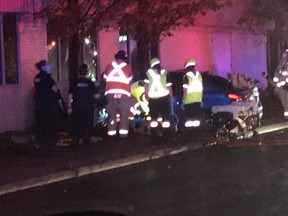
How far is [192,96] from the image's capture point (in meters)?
18.2

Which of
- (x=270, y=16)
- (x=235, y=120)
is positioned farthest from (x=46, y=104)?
(x=270, y=16)

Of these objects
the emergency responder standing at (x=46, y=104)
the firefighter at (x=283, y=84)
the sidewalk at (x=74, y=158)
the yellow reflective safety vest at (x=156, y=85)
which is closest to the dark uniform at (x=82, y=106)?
the sidewalk at (x=74, y=158)

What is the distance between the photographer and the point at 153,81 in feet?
59.0

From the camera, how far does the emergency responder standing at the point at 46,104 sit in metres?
17.2

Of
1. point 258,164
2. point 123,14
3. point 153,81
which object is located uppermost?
point 123,14

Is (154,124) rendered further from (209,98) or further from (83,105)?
(209,98)

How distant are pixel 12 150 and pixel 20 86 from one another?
3.62 m

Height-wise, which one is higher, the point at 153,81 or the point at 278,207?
the point at 153,81

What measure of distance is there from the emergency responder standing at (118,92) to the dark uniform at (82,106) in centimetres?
92

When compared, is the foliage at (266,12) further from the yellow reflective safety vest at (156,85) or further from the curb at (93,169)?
the curb at (93,169)

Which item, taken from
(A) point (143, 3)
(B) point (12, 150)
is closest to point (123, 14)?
(A) point (143, 3)

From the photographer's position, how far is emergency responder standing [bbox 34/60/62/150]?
1717 cm

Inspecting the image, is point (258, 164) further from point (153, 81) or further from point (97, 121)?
point (97, 121)

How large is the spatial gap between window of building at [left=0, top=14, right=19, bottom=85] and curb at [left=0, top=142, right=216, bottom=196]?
517 cm
